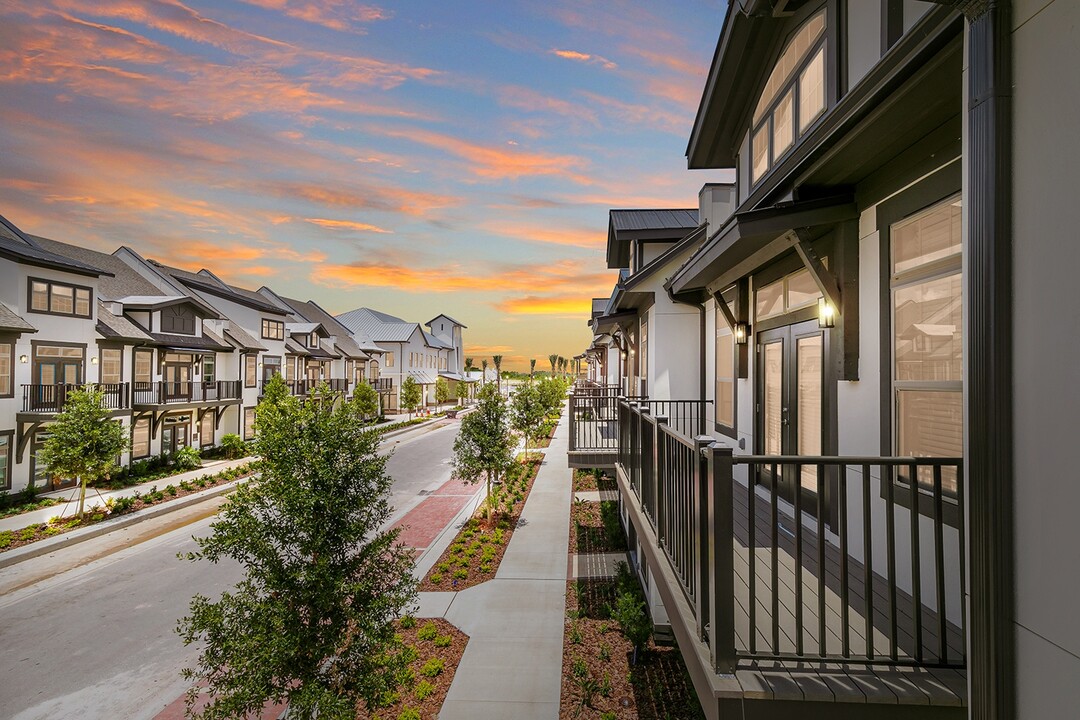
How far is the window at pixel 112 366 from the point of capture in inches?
763

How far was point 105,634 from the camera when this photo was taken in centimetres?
833

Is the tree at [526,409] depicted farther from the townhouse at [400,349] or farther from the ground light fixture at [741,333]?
the townhouse at [400,349]

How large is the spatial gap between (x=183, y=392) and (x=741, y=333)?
25438mm

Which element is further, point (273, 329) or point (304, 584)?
point (273, 329)

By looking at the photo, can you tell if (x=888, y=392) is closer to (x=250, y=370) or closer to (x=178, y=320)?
(x=178, y=320)

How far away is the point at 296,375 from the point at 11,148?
68.7 feet

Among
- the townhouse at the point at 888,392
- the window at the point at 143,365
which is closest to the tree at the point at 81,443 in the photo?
the window at the point at 143,365

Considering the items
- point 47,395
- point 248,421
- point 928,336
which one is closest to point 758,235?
point 928,336

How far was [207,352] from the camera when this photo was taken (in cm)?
2486

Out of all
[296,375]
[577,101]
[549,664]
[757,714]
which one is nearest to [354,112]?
[577,101]

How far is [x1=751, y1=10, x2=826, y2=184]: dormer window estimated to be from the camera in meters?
5.21

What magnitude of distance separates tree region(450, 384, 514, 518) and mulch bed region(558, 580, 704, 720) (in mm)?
6289

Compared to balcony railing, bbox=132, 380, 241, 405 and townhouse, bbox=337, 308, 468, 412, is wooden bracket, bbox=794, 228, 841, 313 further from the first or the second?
townhouse, bbox=337, 308, 468, 412

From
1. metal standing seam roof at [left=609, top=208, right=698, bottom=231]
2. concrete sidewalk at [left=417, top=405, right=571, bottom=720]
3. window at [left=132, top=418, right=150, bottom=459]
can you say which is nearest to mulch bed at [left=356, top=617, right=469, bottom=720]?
concrete sidewalk at [left=417, top=405, right=571, bottom=720]
